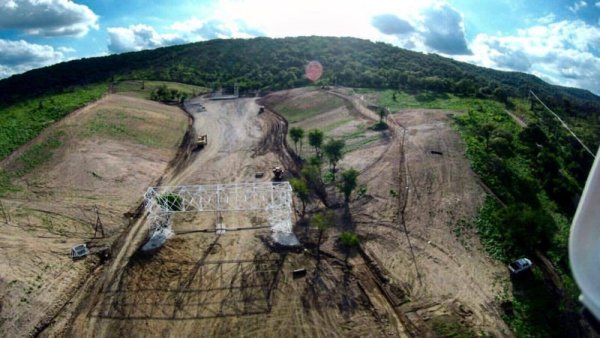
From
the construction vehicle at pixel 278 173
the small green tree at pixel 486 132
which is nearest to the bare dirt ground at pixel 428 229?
the small green tree at pixel 486 132

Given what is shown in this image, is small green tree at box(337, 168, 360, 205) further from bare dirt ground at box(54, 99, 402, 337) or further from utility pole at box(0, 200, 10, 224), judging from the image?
utility pole at box(0, 200, 10, 224)

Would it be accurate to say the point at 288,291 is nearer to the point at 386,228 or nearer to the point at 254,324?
the point at 254,324

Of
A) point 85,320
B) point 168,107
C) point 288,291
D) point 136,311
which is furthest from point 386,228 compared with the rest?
point 168,107

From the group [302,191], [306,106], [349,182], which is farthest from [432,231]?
[306,106]

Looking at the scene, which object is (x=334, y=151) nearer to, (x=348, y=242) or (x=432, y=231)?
(x=348, y=242)

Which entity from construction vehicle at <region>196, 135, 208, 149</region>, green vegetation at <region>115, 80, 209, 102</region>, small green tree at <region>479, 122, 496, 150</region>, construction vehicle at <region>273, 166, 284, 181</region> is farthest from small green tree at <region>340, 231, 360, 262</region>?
green vegetation at <region>115, 80, 209, 102</region>

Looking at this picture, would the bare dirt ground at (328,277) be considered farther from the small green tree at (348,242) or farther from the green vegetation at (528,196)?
the green vegetation at (528,196)

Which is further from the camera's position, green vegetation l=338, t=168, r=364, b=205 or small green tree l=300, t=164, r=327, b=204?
small green tree l=300, t=164, r=327, b=204
